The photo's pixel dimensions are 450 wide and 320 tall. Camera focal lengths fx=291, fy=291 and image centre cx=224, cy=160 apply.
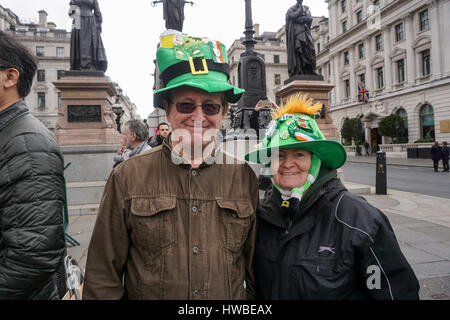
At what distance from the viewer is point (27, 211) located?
1.35 metres

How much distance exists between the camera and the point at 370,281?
146 centimetres

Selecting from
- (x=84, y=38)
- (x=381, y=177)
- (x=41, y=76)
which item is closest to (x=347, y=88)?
(x=381, y=177)

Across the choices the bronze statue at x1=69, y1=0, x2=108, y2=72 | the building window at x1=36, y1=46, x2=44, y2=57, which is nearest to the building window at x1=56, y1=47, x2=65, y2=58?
the building window at x1=36, y1=46, x2=44, y2=57

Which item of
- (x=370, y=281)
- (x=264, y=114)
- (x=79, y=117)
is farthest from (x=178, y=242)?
(x=79, y=117)

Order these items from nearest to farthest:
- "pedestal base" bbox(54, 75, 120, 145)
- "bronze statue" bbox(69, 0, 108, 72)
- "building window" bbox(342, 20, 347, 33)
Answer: "pedestal base" bbox(54, 75, 120, 145) < "bronze statue" bbox(69, 0, 108, 72) < "building window" bbox(342, 20, 347, 33)

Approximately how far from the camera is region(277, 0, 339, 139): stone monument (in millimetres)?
9438

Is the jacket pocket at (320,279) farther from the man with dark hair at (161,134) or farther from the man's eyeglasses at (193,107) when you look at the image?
the man with dark hair at (161,134)

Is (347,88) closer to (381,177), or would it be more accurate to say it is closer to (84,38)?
(381,177)

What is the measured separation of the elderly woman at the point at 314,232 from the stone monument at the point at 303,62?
811 cm

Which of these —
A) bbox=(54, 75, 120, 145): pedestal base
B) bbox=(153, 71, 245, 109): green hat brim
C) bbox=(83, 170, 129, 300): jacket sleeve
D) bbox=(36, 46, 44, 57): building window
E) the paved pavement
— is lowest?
the paved pavement

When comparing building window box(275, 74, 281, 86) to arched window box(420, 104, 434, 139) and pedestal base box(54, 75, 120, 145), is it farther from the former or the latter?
pedestal base box(54, 75, 120, 145)

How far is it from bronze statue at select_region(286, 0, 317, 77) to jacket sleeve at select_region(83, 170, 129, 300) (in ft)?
31.1

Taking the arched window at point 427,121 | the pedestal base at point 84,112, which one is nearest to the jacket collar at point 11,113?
the pedestal base at point 84,112

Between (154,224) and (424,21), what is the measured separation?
39162mm
